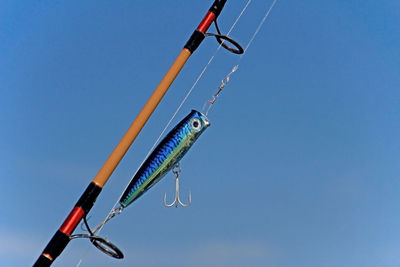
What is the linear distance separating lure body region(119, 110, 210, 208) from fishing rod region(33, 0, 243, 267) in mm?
639

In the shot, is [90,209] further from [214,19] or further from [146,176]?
[214,19]

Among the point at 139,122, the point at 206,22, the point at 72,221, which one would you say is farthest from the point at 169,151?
the point at 206,22

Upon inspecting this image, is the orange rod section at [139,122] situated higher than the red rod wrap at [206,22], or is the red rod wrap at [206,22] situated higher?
the red rod wrap at [206,22]

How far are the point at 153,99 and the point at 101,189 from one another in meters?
1.27

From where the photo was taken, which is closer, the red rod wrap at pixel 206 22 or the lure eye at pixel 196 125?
the lure eye at pixel 196 125

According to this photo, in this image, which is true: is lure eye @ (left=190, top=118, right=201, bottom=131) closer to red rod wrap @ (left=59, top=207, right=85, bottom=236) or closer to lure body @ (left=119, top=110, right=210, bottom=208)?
lure body @ (left=119, top=110, right=210, bottom=208)

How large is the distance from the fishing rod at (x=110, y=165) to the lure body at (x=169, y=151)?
64cm

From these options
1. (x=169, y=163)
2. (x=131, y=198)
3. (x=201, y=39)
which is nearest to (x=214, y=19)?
(x=201, y=39)

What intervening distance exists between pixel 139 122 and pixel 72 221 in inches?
55.8

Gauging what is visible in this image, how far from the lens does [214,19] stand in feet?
28.1

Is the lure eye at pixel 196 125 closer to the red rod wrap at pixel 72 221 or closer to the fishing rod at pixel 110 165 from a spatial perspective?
the fishing rod at pixel 110 165

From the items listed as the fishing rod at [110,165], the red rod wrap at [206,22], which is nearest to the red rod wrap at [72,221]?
the fishing rod at [110,165]

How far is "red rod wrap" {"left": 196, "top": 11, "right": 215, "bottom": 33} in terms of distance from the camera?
839 cm

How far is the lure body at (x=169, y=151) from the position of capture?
816 centimetres
